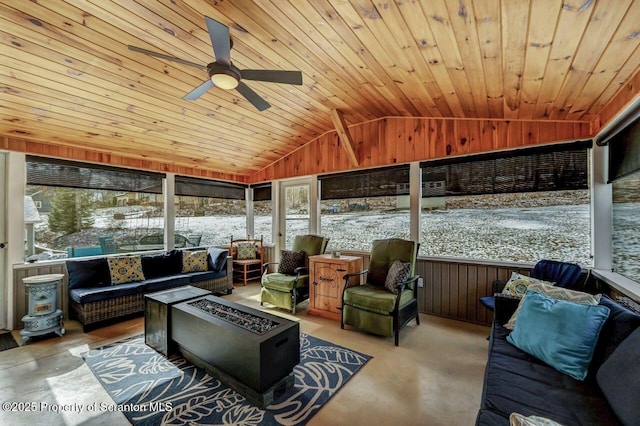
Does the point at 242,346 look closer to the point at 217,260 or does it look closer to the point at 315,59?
the point at 315,59

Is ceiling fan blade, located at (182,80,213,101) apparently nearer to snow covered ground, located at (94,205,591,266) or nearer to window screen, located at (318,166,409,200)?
window screen, located at (318,166,409,200)

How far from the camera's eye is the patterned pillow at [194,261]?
4.45 metres

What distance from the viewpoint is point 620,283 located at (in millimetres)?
2318

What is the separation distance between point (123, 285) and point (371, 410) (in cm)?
343

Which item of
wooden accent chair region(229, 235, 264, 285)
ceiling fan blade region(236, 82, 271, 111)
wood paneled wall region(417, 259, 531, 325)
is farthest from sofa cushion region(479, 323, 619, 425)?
wooden accent chair region(229, 235, 264, 285)

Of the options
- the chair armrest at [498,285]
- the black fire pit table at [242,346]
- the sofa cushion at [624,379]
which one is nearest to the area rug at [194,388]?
the black fire pit table at [242,346]

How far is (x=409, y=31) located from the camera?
1983 millimetres

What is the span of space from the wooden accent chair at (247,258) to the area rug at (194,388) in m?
2.66

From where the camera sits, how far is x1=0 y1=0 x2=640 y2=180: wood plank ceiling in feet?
5.70

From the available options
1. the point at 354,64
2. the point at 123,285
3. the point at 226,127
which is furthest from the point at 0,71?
the point at 354,64

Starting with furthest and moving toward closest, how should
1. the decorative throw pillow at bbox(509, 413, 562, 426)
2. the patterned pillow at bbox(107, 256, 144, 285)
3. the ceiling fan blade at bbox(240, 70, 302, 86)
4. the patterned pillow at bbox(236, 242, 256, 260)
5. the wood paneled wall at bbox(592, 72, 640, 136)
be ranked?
the patterned pillow at bbox(236, 242, 256, 260)
the patterned pillow at bbox(107, 256, 144, 285)
the ceiling fan blade at bbox(240, 70, 302, 86)
the wood paneled wall at bbox(592, 72, 640, 136)
the decorative throw pillow at bbox(509, 413, 562, 426)

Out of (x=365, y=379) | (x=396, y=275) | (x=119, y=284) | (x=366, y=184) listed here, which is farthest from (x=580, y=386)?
(x=119, y=284)

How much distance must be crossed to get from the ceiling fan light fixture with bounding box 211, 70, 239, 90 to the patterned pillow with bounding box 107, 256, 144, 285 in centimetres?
304

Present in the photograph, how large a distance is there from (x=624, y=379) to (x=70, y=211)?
18.4 feet
